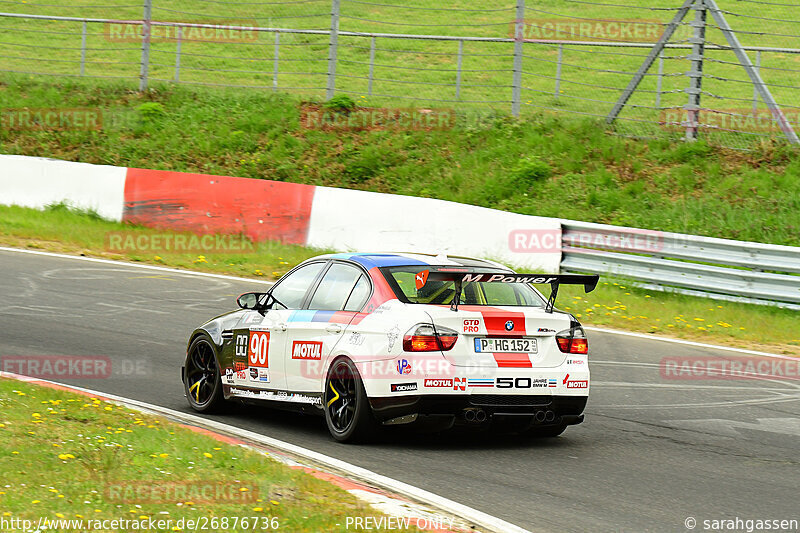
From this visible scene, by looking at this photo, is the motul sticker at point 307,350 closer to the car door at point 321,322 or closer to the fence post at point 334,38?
the car door at point 321,322

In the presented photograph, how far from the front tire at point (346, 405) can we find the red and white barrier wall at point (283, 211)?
27.9 ft

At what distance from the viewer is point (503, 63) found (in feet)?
102

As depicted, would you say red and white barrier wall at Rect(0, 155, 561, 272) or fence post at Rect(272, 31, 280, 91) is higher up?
fence post at Rect(272, 31, 280, 91)

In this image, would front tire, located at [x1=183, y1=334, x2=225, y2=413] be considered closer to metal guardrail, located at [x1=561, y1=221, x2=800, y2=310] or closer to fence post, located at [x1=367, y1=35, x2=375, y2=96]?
metal guardrail, located at [x1=561, y1=221, x2=800, y2=310]

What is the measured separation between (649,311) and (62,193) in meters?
11.9

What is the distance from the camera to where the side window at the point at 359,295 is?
8.06m

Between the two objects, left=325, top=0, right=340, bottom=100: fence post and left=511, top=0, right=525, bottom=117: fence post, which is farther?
left=325, top=0, right=340, bottom=100: fence post

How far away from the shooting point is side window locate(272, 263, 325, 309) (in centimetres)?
879

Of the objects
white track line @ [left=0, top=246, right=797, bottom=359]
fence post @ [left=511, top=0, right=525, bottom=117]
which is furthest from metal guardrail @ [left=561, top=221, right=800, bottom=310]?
fence post @ [left=511, top=0, right=525, bottom=117]

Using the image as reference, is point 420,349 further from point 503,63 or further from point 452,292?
point 503,63

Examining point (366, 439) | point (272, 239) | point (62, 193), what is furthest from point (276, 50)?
point (366, 439)

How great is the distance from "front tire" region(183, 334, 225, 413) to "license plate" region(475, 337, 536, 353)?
2661mm

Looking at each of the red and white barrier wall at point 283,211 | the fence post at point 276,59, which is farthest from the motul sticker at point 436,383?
the fence post at point 276,59

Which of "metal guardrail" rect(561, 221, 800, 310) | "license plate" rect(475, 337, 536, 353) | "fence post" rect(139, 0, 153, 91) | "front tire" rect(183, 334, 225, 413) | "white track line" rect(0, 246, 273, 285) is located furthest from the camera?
"fence post" rect(139, 0, 153, 91)
